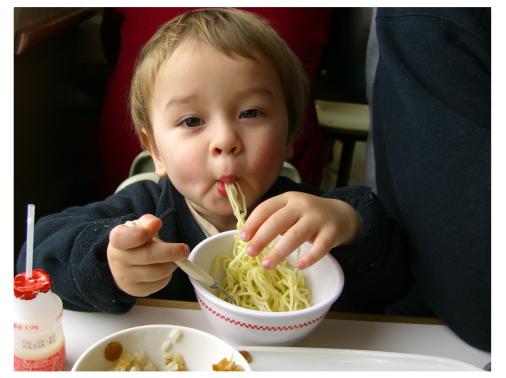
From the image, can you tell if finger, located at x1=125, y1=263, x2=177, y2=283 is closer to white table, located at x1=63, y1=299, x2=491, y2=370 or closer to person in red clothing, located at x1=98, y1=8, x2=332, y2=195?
white table, located at x1=63, y1=299, x2=491, y2=370

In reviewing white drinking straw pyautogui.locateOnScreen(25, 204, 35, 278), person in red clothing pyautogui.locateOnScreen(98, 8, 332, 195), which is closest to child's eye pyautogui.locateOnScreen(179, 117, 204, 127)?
white drinking straw pyautogui.locateOnScreen(25, 204, 35, 278)

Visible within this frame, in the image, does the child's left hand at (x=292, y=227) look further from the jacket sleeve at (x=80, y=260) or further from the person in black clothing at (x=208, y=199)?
the jacket sleeve at (x=80, y=260)

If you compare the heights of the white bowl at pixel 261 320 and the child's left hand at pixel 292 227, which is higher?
the child's left hand at pixel 292 227

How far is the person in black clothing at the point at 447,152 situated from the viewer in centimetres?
78

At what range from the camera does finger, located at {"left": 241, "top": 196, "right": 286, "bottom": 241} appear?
0.69m

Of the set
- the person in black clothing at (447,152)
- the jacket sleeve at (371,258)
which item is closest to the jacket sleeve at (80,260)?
the jacket sleeve at (371,258)

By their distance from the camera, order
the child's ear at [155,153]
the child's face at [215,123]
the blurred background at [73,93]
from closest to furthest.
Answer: the child's face at [215,123] < the child's ear at [155,153] < the blurred background at [73,93]

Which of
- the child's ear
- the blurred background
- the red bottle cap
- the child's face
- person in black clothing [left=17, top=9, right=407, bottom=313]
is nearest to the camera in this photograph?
the red bottle cap

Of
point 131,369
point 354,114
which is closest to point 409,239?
point 131,369

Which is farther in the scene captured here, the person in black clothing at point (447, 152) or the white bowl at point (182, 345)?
the person in black clothing at point (447, 152)

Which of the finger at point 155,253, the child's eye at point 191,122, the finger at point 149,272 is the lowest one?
the finger at point 149,272

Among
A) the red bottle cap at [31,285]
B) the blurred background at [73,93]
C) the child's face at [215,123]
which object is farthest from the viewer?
the blurred background at [73,93]

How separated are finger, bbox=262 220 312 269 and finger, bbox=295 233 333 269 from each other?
0.06ft

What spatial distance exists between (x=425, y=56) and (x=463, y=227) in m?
0.30
